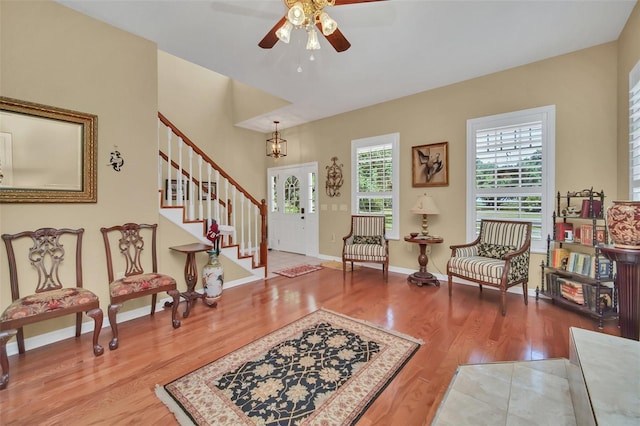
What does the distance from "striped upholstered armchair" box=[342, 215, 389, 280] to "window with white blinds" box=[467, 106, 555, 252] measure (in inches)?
50.9

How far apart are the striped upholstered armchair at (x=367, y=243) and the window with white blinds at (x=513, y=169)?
4.24ft

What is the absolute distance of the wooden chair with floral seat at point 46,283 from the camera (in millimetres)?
1909

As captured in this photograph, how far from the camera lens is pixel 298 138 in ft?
20.1

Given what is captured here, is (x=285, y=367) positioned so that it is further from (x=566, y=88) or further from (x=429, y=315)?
(x=566, y=88)

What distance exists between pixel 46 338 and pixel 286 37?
3289 mm

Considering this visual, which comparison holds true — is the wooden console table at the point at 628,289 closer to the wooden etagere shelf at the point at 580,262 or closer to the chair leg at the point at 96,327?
the wooden etagere shelf at the point at 580,262

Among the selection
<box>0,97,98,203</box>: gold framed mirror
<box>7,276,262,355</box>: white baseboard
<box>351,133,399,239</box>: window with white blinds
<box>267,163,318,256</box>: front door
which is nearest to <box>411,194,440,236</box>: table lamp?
<box>351,133,399,239</box>: window with white blinds

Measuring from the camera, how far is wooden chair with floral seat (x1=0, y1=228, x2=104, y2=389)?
1.91 m

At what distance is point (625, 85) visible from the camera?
107 inches

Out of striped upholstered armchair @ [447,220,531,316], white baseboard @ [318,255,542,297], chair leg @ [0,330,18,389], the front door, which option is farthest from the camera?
the front door

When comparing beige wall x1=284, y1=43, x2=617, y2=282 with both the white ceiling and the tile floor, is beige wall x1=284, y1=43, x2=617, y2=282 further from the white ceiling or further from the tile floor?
the tile floor

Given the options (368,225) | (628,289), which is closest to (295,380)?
(628,289)

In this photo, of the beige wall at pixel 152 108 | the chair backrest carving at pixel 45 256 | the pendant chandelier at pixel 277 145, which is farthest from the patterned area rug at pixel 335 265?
the chair backrest carving at pixel 45 256

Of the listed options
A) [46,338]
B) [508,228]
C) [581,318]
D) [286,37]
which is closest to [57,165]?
[46,338]
